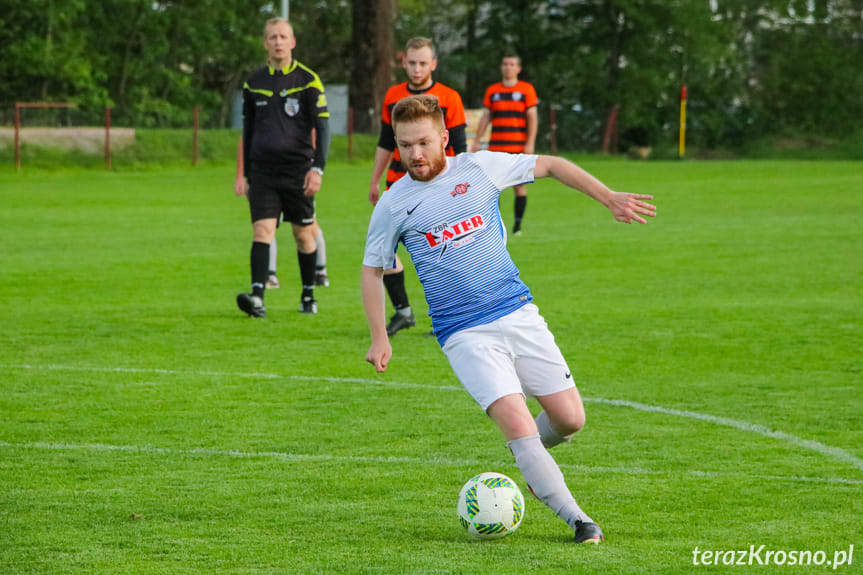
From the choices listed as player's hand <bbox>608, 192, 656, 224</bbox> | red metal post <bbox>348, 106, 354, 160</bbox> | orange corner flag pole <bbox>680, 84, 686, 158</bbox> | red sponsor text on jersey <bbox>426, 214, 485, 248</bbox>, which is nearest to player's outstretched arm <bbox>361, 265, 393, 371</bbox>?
red sponsor text on jersey <bbox>426, 214, 485, 248</bbox>

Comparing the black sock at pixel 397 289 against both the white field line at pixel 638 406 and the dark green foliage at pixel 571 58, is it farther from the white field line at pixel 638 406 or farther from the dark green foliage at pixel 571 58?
the dark green foliage at pixel 571 58

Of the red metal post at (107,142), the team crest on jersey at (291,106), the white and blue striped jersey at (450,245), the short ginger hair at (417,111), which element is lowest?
the red metal post at (107,142)

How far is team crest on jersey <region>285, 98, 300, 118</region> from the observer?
1084cm

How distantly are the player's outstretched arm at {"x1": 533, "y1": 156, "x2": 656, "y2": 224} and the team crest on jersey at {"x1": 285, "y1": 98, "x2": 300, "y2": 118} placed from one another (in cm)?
571

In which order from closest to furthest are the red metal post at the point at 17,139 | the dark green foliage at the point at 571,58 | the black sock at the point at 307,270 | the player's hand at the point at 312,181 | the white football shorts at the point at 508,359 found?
the white football shorts at the point at 508,359 → the player's hand at the point at 312,181 → the black sock at the point at 307,270 → the red metal post at the point at 17,139 → the dark green foliage at the point at 571,58

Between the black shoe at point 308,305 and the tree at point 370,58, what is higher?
the tree at point 370,58

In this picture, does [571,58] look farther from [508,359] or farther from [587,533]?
[587,533]

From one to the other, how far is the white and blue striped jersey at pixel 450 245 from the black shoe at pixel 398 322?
4.72m

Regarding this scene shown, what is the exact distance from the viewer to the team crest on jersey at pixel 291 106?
10.8m

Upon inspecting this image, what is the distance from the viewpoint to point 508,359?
5.15 m

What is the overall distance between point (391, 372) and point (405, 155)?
3547mm

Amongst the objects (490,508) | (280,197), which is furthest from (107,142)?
(490,508)

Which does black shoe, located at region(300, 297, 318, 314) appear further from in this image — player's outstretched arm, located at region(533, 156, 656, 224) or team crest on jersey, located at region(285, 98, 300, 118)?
player's outstretched arm, located at region(533, 156, 656, 224)

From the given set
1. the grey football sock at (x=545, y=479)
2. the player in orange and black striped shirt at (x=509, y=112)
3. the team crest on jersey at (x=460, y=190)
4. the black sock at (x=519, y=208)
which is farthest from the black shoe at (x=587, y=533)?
the player in orange and black striped shirt at (x=509, y=112)
